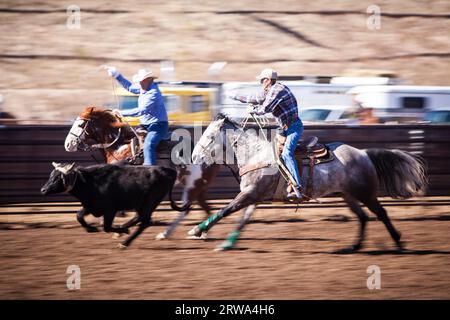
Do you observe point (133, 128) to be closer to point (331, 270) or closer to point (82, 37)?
point (331, 270)

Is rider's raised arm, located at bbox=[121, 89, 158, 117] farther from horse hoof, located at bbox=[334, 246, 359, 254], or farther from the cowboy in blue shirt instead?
horse hoof, located at bbox=[334, 246, 359, 254]

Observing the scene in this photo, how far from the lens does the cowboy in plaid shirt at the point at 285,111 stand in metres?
8.73

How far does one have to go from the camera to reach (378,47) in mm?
28844

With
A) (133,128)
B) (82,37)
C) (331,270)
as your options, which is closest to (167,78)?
(82,37)

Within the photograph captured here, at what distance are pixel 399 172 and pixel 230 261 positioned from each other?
266 centimetres

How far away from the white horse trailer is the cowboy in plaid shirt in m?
11.6

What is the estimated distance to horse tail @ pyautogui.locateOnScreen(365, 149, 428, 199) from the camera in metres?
9.51

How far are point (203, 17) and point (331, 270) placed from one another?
22588 millimetres

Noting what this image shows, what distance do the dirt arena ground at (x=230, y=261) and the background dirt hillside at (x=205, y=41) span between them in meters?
13.9

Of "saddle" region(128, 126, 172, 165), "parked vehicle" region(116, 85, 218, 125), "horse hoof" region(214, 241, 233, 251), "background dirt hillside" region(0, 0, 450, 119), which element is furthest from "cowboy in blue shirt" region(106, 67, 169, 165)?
"background dirt hillside" region(0, 0, 450, 119)

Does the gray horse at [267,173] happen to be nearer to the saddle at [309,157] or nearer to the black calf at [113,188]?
the saddle at [309,157]

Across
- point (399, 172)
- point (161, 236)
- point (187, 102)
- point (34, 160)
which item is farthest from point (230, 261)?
point (187, 102)

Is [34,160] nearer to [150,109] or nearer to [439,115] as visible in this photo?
[150,109]

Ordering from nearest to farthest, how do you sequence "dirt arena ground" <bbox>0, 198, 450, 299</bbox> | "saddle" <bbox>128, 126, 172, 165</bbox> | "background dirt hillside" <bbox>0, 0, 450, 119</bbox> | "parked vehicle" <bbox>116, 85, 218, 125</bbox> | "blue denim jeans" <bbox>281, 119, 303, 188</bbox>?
"dirt arena ground" <bbox>0, 198, 450, 299</bbox>
"blue denim jeans" <bbox>281, 119, 303, 188</bbox>
"saddle" <bbox>128, 126, 172, 165</bbox>
"parked vehicle" <bbox>116, 85, 218, 125</bbox>
"background dirt hillside" <bbox>0, 0, 450, 119</bbox>
